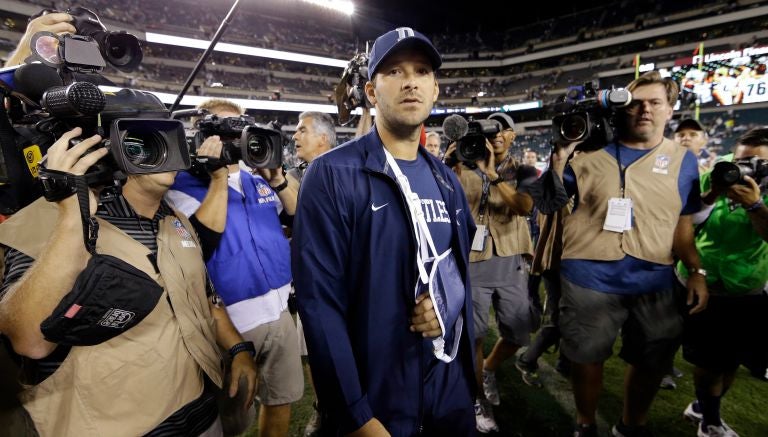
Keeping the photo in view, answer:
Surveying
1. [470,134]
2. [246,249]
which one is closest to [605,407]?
[470,134]

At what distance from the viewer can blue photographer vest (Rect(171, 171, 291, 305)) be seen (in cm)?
200

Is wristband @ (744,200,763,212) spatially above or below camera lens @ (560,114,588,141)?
below

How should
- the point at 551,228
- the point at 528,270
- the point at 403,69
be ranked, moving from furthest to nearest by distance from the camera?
the point at 528,270
the point at 551,228
the point at 403,69

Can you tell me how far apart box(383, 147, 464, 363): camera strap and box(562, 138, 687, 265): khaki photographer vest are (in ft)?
4.42

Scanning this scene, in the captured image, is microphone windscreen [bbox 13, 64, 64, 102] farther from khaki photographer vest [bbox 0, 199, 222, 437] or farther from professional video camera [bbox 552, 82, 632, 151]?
professional video camera [bbox 552, 82, 632, 151]

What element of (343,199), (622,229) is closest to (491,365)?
(622,229)

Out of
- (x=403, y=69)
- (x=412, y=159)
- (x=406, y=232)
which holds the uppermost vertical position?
(x=403, y=69)

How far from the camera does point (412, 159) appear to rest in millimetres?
1491

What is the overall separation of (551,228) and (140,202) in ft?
8.76

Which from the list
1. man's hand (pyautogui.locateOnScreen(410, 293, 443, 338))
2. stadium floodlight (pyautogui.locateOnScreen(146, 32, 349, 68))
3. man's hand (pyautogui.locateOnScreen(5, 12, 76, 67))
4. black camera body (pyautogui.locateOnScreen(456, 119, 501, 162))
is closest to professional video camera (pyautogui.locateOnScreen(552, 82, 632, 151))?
black camera body (pyautogui.locateOnScreen(456, 119, 501, 162))

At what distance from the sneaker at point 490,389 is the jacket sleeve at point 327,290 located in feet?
6.54

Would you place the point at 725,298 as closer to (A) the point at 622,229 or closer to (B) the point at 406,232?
(A) the point at 622,229

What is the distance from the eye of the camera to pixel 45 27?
1.30 m

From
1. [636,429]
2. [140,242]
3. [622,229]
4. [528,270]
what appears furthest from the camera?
[528,270]
